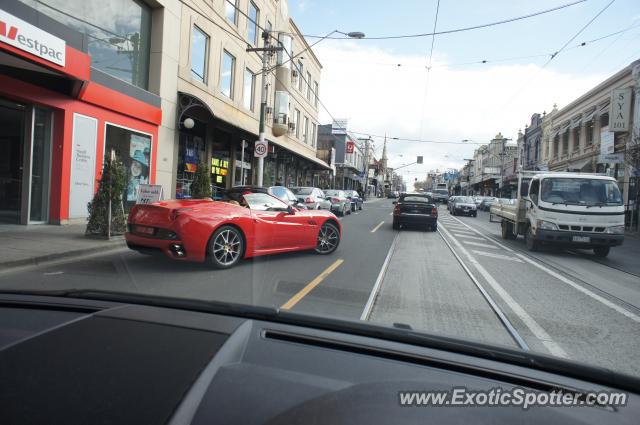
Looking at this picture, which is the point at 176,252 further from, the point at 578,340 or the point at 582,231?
the point at 582,231

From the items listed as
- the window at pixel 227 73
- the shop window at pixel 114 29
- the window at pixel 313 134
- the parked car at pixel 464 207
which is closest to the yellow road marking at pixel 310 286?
the shop window at pixel 114 29

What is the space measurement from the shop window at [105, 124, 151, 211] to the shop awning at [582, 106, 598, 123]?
95.6 ft

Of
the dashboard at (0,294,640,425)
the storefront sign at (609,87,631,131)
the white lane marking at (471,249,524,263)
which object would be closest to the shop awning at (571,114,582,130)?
the storefront sign at (609,87,631,131)

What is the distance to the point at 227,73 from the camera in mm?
19469

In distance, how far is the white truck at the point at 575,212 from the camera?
10344 millimetres

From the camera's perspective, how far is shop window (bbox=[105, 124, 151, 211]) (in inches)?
499

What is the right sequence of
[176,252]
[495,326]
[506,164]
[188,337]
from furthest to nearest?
1. [506,164]
2. [176,252]
3. [495,326]
4. [188,337]

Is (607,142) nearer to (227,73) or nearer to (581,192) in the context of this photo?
(581,192)

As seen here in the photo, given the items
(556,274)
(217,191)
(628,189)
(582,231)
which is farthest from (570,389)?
(628,189)

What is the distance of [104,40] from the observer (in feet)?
39.8

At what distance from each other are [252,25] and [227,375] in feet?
74.1

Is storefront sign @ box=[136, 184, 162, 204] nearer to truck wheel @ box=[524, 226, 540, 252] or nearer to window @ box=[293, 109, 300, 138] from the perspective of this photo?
truck wheel @ box=[524, 226, 540, 252]

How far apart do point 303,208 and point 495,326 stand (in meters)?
5.18

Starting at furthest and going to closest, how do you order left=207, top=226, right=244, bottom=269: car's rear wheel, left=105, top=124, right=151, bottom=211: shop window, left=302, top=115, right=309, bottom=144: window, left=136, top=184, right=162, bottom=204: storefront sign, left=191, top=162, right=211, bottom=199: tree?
left=302, top=115, right=309, bottom=144: window
left=191, top=162, right=211, bottom=199: tree
left=105, top=124, right=151, bottom=211: shop window
left=136, top=184, right=162, bottom=204: storefront sign
left=207, top=226, right=244, bottom=269: car's rear wheel
